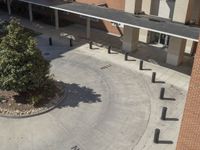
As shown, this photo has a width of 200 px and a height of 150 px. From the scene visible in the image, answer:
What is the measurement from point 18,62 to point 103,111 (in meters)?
6.92

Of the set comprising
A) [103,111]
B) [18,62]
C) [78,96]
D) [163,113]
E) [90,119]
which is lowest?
[90,119]

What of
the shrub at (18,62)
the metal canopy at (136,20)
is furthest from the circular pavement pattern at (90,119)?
the metal canopy at (136,20)

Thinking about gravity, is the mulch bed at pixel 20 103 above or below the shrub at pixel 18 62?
below

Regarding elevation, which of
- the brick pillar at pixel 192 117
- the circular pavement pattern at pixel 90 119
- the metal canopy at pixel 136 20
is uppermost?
the metal canopy at pixel 136 20

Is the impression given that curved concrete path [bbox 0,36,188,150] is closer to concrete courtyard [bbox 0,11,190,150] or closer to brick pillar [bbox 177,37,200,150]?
concrete courtyard [bbox 0,11,190,150]

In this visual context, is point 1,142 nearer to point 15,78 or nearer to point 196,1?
point 15,78

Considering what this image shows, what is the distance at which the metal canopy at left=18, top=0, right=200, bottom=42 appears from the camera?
77.9 ft

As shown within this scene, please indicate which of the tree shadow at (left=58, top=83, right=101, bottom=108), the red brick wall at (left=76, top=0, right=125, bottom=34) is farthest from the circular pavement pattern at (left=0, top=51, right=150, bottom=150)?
the red brick wall at (left=76, top=0, right=125, bottom=34)

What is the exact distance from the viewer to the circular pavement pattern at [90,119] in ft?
56.7

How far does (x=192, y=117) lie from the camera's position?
1331 centimetres

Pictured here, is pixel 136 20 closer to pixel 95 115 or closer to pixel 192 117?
pixel 95 115

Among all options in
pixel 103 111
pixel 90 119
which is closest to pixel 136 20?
pixel 103 111

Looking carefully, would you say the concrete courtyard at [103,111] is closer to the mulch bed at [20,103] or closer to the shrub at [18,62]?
the mulch bed at [20,103]

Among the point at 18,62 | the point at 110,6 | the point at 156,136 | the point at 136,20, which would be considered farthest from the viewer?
the point at 110,6
